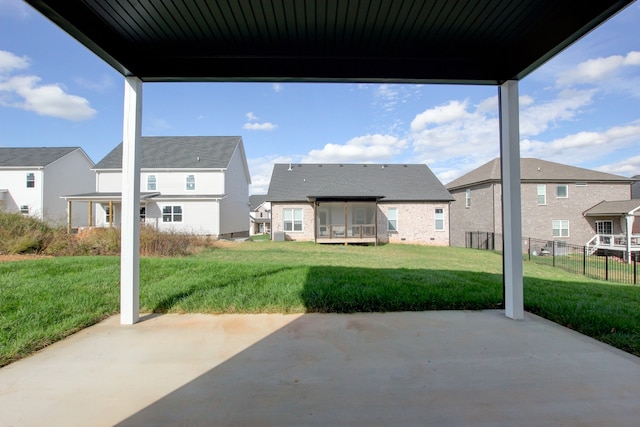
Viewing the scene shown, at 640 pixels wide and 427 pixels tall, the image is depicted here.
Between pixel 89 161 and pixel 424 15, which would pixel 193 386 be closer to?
pixel 424 15

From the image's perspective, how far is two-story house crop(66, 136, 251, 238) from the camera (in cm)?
1983

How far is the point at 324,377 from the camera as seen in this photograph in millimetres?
2367

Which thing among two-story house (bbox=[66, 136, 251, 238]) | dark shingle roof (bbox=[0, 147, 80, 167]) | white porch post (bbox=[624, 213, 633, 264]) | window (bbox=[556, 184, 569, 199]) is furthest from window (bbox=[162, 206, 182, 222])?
white porch post (bbox=[624, 213, 633, 264])

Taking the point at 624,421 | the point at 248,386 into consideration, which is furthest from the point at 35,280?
the point at 624,421

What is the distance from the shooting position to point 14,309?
375 centimetres

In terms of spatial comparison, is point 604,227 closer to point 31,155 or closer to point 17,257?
point 17,257

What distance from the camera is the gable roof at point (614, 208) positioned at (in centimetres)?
1923

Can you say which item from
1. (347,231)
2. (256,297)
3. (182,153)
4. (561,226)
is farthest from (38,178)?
(561,226)

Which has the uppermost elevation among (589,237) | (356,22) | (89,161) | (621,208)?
(89,161)

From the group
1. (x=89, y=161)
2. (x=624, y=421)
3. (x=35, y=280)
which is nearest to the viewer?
(x=624, y=421)

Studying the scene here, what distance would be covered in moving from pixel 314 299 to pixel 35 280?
5.18 metres

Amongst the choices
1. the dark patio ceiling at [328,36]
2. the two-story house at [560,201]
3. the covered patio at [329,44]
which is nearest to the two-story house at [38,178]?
the covered patio at [329,44]

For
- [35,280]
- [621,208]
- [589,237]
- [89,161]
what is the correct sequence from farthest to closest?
[89,161] → [589,237] → [621,208] → [35,280]

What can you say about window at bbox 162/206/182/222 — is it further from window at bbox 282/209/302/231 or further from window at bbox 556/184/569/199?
window at bbox 556/184/569/199
